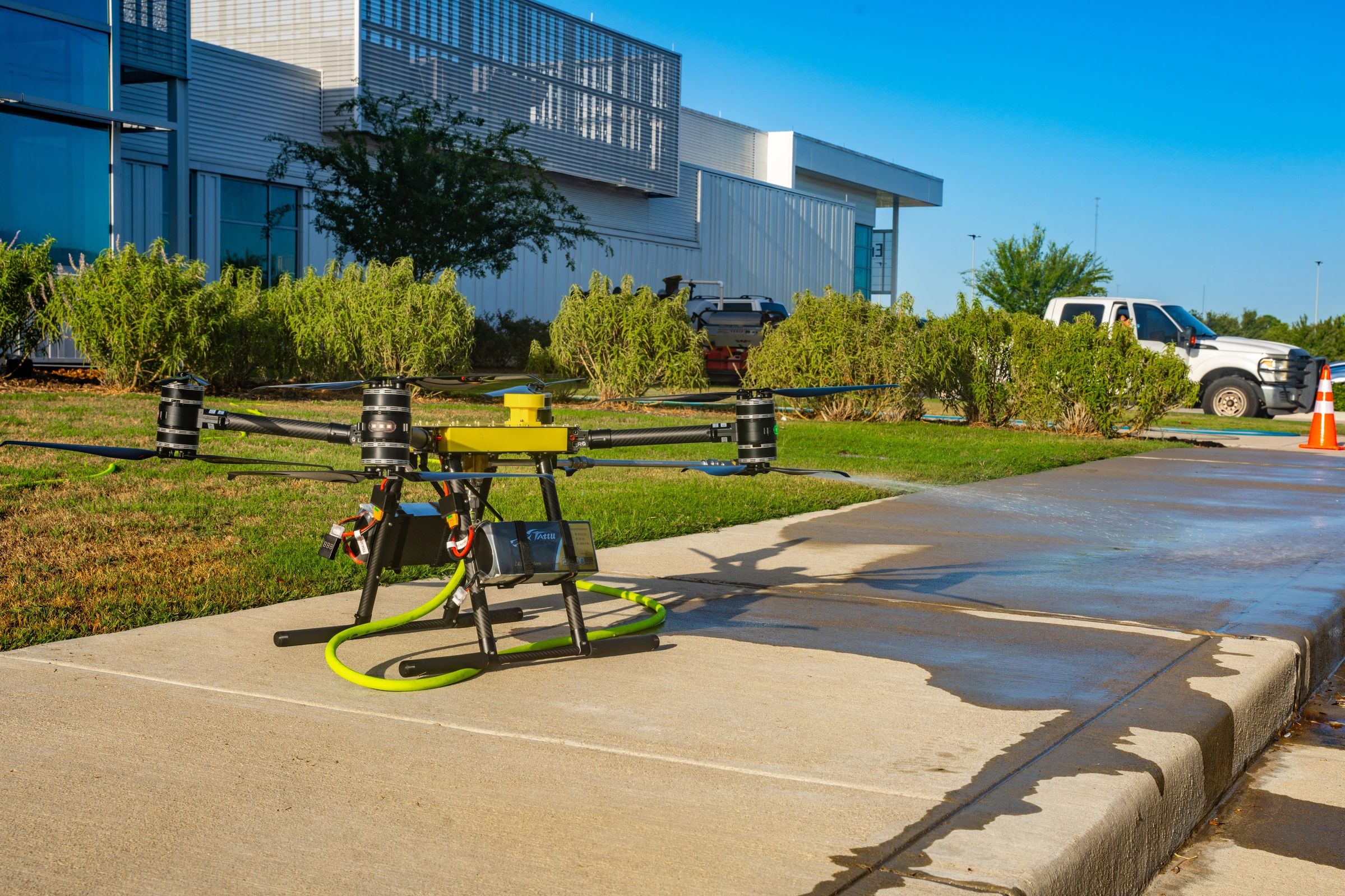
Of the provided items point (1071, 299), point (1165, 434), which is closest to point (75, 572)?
point (1165, 434)

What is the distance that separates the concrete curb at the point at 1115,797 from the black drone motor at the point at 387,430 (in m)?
1.90

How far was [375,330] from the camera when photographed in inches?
699

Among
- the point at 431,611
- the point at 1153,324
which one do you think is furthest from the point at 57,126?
the point at 431,611

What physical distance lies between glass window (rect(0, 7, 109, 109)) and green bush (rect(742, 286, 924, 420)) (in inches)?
462

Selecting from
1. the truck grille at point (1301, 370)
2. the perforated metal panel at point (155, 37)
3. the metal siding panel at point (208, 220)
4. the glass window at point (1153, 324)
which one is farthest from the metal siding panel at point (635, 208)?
the truck grille at point (1301, 370)

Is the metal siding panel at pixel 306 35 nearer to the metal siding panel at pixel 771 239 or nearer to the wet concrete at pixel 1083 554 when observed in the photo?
the metal siding panel at pixel 771 239

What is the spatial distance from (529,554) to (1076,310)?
20472 mm

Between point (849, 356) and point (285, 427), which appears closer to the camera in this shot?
point (285, 427)

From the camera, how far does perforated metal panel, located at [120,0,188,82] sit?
79.5ft

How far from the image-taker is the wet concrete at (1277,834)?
3322 mm

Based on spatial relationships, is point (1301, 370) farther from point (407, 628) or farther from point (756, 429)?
point (407, 628)

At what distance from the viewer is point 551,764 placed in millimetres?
3486

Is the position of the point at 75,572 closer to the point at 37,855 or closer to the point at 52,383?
the point at 37,855

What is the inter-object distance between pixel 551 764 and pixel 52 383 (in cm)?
1383
